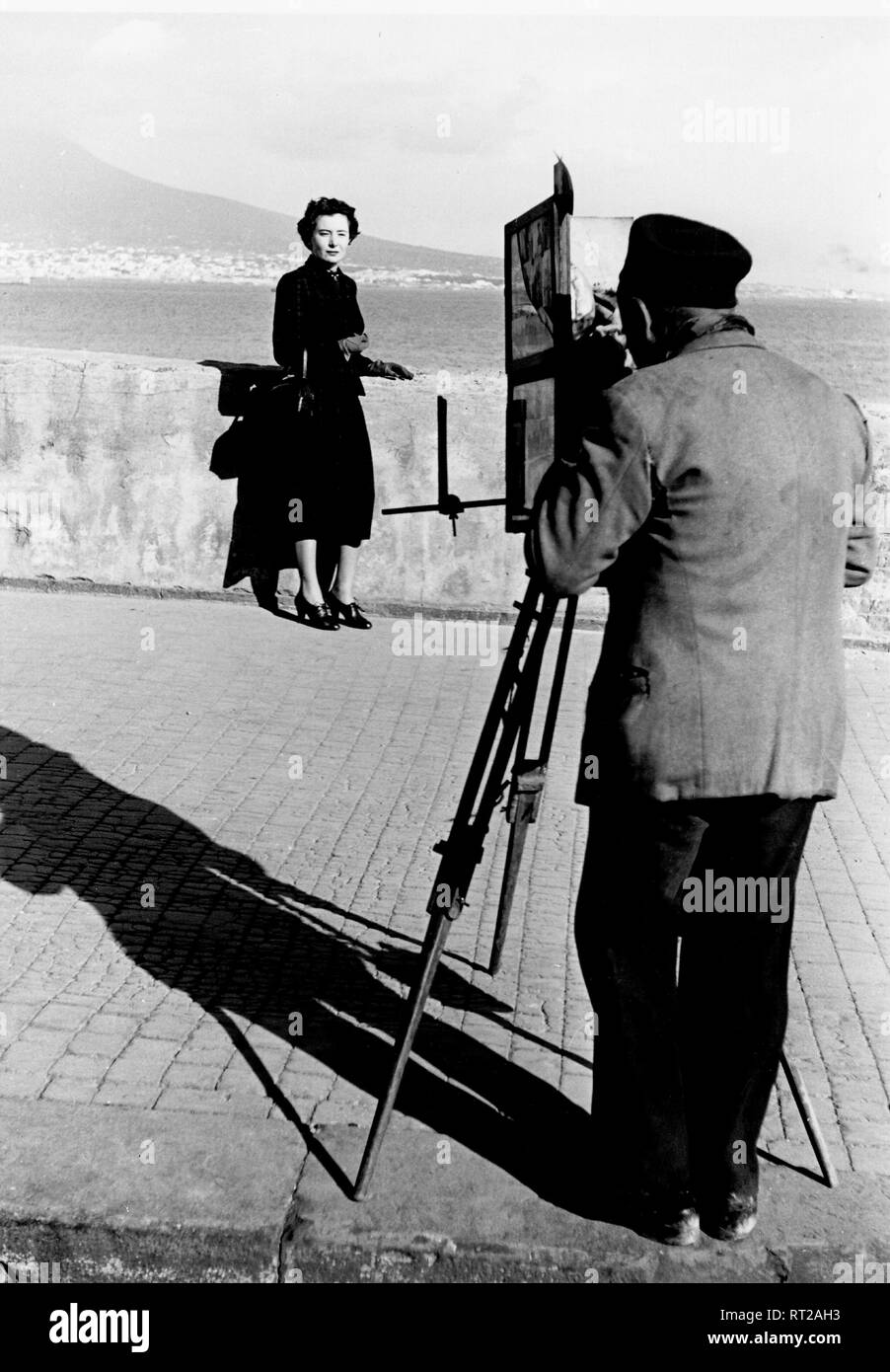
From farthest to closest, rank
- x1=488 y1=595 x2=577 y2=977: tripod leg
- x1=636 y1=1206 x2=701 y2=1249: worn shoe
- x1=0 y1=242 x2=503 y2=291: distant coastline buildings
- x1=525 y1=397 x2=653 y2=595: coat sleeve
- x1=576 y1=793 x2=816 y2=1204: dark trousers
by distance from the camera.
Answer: x1=0 y1=242 x2=503 y2=291: distant coastline buildings
x1=488 y1=595 x2=577 y2=977: tripod leg
x1=636 y1=1206 x2=701 y2=1249: worn shoe
x1=576 y1=793 x2=816 y2=1204: dark trousers
x1=525 y1=397 x2=653 y2=595: coat sleeve

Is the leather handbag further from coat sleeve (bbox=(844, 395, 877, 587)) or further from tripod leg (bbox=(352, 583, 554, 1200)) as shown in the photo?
coat sleeve (bbox=(844, 395, 877, 587))

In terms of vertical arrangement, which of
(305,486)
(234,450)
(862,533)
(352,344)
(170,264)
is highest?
(170,264)

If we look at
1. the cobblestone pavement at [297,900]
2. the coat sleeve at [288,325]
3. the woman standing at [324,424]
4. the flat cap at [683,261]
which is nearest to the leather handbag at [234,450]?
the woman standing at [324,424]

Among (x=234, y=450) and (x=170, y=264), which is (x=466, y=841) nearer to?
(x=234, y=450)

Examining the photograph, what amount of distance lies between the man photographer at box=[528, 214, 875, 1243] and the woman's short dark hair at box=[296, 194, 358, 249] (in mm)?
5926

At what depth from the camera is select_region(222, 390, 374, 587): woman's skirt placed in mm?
8781

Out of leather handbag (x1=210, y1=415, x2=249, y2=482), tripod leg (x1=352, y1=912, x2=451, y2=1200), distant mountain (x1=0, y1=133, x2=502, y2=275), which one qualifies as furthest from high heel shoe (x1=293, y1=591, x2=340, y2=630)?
distant mountain (x1=0, y1=133, x2=502, y2=275)

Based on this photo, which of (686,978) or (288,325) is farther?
(288,325)

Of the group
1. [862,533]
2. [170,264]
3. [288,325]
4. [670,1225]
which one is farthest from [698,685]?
[170,264]

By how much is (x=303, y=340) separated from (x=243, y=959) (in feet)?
16.3

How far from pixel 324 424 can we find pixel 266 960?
185 inches

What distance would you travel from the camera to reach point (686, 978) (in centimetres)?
335
